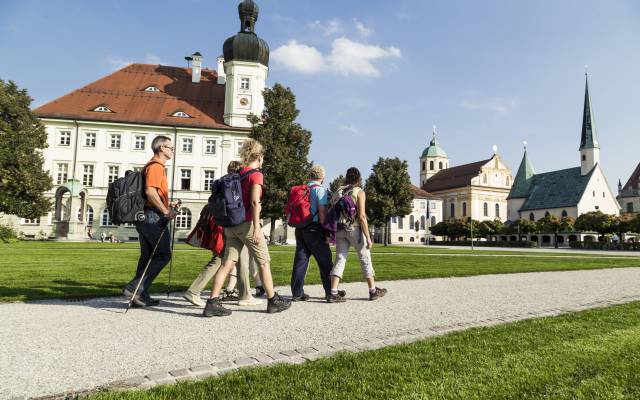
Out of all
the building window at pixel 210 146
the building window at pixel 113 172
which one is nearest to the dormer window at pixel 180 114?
the building window at pixel 210 146

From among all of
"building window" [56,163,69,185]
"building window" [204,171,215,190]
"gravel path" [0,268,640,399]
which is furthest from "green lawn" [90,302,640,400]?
"building window" [56,163,69,185]

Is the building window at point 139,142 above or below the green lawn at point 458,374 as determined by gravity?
above

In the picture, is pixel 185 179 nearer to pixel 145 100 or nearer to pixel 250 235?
pixel 145 100

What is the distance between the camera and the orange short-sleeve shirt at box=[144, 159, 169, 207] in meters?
5.93

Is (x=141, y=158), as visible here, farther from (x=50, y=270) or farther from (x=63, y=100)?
(x=50, y=270)

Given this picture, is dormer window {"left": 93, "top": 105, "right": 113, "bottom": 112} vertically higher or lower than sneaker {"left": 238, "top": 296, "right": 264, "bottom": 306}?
higher

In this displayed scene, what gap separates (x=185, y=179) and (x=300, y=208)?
41.7m

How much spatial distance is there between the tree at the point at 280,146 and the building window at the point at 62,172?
822 inches

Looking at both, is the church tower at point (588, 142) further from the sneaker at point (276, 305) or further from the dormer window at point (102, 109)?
the sneaker at point (276, 305)

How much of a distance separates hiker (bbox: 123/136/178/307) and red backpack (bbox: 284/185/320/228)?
170 cm

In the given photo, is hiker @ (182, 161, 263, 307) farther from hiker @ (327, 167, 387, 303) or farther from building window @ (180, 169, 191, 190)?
building window @ (180, 169, 191, 190)

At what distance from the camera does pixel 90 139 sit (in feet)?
146

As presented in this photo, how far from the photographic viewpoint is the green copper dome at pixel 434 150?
120000 mm

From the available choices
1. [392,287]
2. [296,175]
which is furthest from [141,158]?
[392,287]
